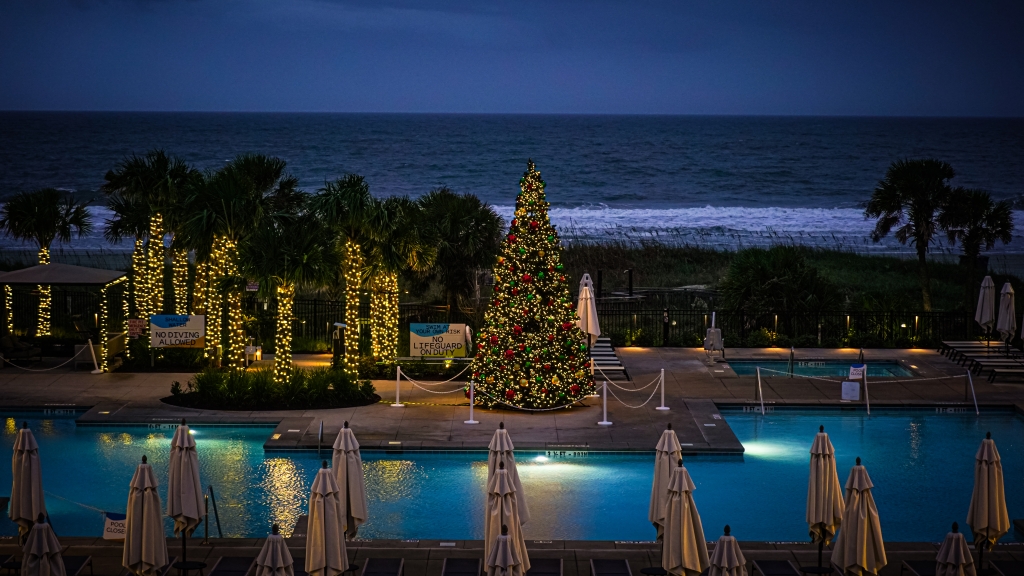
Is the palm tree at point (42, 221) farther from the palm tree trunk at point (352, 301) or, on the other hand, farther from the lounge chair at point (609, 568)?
the lounge chair at point (609, 568)

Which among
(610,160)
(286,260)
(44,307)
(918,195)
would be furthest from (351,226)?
(610,160)

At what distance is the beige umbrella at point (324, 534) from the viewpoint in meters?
12.0

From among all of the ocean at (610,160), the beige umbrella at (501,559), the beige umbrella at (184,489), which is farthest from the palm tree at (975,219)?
the ocean at (610,160)

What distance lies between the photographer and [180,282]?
91.1 feet

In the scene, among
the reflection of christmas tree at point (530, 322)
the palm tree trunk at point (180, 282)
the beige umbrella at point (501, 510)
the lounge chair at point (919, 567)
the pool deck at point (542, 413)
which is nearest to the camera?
the beige umbrella at point (501, 510)

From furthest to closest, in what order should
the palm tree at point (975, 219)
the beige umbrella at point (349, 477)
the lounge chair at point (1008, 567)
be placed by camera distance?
the palm tree at point (975, 219)
the beige umbrella at point (349, 477)
the lounge chair at point (1008, 567)

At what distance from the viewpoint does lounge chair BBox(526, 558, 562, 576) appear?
1298 cm

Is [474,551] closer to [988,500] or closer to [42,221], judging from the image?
[988,500]

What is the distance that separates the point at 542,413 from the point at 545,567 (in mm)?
9048

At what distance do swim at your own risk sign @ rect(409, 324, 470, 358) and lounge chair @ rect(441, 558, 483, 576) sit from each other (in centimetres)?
1216

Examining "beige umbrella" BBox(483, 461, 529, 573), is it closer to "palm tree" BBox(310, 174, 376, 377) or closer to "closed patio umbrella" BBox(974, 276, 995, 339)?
"palm tree" BBox(310, 174, 376, 377)

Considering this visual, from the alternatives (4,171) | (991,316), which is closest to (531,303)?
(991,316)

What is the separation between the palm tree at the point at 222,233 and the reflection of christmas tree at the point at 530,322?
18.1 ft

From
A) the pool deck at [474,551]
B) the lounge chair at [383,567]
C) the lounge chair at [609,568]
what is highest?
the lounge chair at [609,568]
